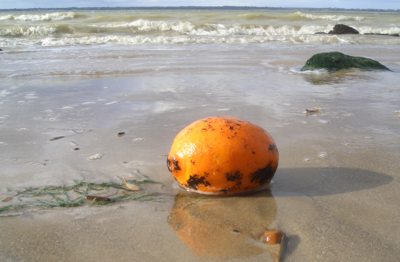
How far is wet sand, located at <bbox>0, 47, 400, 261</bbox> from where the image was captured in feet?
7.93

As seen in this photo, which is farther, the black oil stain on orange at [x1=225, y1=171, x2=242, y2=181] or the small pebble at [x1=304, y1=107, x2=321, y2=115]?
the small pebble at [x1=304, y1=107, x2=321, y2=115]

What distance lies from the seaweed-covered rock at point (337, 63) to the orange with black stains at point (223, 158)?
20.2 ft

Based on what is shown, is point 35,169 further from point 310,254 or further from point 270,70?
point 270,70

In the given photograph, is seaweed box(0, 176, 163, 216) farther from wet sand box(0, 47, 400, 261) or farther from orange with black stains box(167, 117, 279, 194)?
orange with black stains box(167, 117, 279, 194)

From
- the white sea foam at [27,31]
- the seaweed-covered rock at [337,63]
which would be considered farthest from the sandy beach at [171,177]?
the white sea foam at [27,31]

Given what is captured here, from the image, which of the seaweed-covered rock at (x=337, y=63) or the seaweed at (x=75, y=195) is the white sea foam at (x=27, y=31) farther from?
the seaweed at (x=75, y=195)

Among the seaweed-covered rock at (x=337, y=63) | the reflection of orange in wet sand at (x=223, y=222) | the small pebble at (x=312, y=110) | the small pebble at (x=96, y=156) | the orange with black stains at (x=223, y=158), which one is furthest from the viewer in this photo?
the seaweed-covered rock at (x=337, y=63)

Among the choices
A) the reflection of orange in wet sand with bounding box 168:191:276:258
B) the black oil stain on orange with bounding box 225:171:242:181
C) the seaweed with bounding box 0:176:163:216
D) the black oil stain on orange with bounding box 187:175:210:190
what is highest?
the black oil stain on orange with bounding box 225:171:242:181

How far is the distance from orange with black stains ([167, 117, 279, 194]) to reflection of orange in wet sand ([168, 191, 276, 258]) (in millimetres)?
95

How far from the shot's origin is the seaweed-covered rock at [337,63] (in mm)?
8914

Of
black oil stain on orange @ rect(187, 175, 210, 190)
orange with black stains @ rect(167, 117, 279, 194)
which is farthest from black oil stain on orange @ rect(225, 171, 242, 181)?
black oil stain on orange @ rect(187, 175, 210, 190)

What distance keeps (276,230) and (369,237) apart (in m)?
0.47

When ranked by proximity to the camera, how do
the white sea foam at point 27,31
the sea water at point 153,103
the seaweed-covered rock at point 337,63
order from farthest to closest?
the white sea foam at point 27,31, the seaweed-covered rock at point 337,63, the sea water at point 153,103

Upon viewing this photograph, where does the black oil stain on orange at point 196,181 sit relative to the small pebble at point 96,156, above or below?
above
